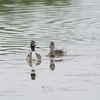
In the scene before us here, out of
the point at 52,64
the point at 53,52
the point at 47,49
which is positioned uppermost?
the point at 47,49

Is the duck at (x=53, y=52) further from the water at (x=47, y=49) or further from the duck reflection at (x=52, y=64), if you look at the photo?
the duck reflection at (x=52, y=64)

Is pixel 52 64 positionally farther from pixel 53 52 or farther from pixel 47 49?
pixel 47 49

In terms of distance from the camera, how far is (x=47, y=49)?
27.2 m

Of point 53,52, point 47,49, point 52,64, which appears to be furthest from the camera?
point 47,49

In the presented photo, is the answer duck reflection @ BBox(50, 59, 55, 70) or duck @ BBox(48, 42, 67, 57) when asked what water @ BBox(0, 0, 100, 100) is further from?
duck @ BBox(48, 42, 67, 57)

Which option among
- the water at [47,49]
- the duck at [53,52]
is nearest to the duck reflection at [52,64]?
the water at [47,49]

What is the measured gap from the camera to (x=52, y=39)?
29.9 metres

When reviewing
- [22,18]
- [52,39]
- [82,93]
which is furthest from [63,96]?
[22,18]

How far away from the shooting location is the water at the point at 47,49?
1750 cm

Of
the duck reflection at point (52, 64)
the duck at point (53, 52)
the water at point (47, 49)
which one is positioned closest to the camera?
the water at point (47, 49)

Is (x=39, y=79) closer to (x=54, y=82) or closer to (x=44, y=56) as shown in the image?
(x=54, y=82)

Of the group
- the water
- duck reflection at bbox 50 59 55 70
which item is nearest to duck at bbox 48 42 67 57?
the water

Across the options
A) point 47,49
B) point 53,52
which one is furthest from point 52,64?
point 47,49

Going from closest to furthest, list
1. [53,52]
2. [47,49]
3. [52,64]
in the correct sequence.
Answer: [52,64] → [53,52] → [47,49]
